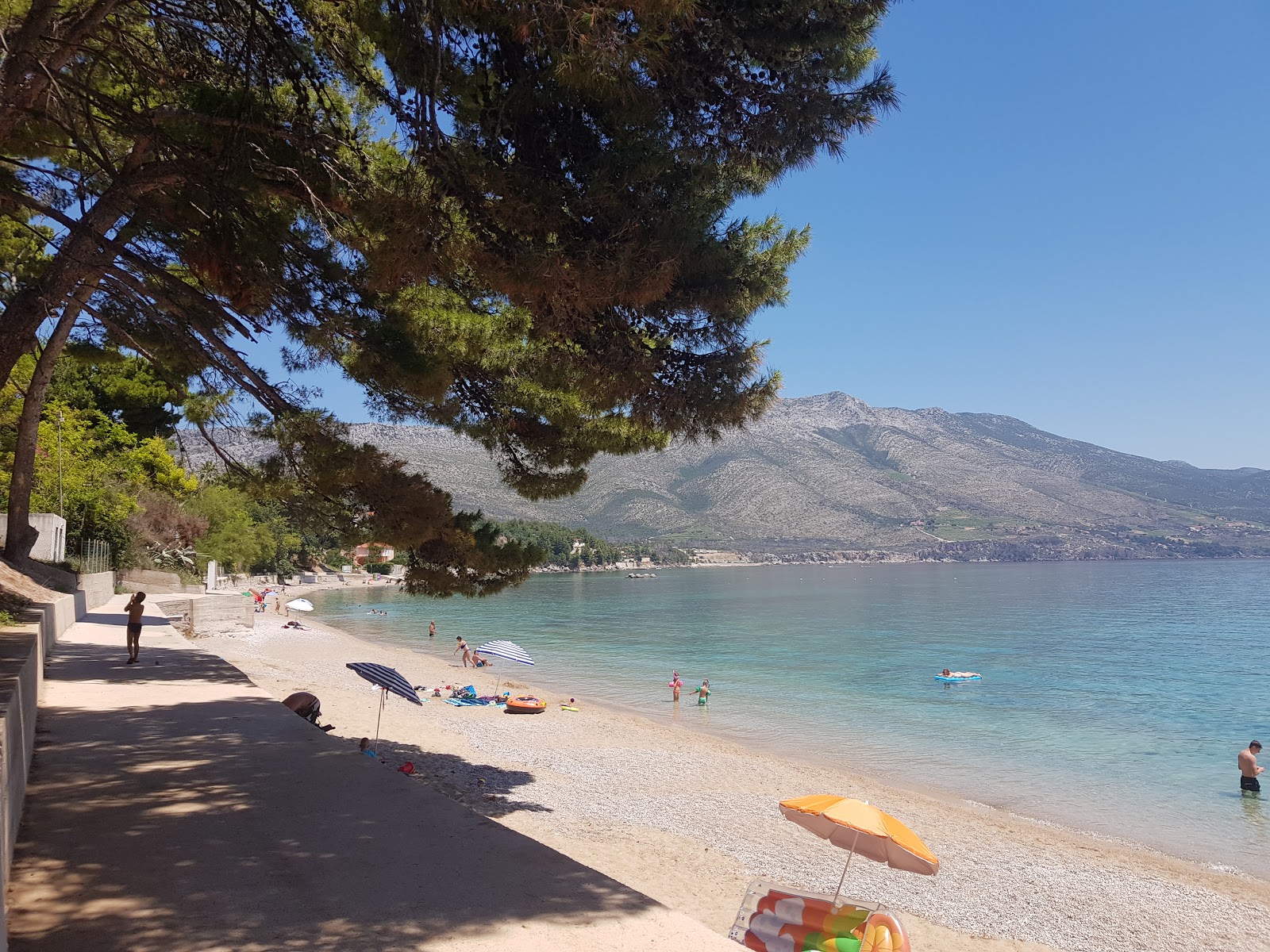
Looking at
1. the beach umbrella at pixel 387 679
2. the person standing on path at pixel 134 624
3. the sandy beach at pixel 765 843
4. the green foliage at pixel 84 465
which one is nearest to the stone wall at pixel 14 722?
the person standing on path at pixel 134 624

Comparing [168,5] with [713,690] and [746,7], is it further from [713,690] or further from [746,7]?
[713,690]

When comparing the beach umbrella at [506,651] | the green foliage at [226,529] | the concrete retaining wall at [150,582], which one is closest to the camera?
the beach umbrella at [506,651]

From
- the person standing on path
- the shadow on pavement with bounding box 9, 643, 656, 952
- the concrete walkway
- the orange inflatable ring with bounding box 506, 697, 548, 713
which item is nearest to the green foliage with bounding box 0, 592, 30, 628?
the person standing on path

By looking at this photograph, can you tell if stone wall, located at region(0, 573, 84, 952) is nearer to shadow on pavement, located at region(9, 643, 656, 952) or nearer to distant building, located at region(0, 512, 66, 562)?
shadow on pavement, located at region(9, 643, 656, 952)

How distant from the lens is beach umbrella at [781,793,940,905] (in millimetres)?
6066

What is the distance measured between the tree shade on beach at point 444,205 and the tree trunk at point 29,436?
0.63 feet

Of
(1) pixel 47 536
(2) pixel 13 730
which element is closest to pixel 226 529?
(1) pixel 47 536

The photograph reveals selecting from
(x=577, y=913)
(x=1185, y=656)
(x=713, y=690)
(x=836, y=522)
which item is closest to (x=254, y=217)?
(x=577, y=913)

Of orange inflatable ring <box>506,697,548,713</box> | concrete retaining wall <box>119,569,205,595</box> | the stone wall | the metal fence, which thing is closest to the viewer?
the stone wall

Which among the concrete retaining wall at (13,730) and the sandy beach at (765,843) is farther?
the sandy beach at (765,843)

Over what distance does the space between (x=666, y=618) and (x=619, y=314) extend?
49714 mm

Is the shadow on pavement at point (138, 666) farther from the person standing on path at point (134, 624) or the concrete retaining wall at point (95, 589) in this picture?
the concrete retaining wall at point (95, 589)

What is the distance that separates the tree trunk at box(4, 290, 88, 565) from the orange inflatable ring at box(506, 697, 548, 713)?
9.23 metres

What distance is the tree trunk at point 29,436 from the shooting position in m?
9.16
